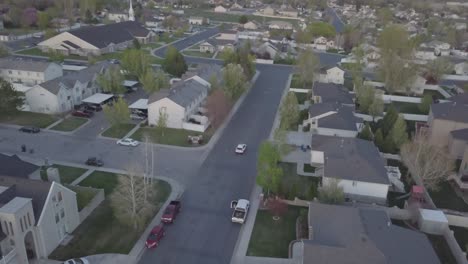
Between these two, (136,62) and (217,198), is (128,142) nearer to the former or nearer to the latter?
(217,198)

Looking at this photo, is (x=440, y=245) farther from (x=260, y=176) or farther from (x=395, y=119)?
(x=395, y=119)

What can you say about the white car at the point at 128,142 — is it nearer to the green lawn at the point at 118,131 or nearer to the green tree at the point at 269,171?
the green lawn at the point at 118,131

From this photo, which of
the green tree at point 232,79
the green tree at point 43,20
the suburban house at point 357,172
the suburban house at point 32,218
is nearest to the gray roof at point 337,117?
the suburban house at point 357,172

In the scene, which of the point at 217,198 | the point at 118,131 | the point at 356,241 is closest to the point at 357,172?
the point at 356,241

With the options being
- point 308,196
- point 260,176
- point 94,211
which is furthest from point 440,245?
point 94,211

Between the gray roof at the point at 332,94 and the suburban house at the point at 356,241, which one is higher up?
the gray roof at the point at 332,94

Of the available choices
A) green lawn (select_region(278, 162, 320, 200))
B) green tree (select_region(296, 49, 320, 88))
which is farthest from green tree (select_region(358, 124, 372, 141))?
green tree (select_region(296, 49, 320, 88))
